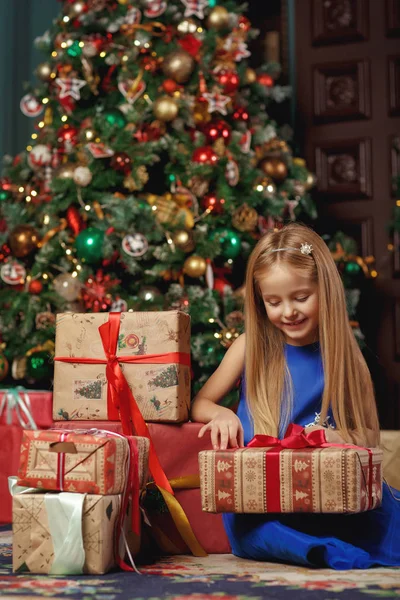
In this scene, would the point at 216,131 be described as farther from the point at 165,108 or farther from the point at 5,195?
the point at 5,195

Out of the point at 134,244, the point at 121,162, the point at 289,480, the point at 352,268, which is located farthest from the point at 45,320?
the point at 289,480

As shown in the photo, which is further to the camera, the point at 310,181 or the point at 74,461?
the point at 310,181

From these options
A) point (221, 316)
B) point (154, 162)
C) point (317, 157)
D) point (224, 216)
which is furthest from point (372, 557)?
point (317, 157)

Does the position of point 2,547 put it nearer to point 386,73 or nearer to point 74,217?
point 74,217

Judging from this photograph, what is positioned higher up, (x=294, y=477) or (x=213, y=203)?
(x=213, y=203)

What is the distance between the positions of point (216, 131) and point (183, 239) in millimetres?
528

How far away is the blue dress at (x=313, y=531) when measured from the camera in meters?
1.83

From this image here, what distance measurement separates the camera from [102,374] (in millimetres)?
2113

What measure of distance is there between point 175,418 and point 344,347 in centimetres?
46

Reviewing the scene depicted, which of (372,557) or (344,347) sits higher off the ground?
(344,347)

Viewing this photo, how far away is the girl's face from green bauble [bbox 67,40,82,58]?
1880mm

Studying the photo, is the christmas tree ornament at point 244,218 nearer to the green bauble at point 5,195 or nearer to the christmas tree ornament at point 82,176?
the christmas tree ornament at point 82,176

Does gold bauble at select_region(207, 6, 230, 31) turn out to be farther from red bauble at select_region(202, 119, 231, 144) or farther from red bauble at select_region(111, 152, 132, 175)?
red bauble at select_region(111, 152, 132, 175)

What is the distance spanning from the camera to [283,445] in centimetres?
187
